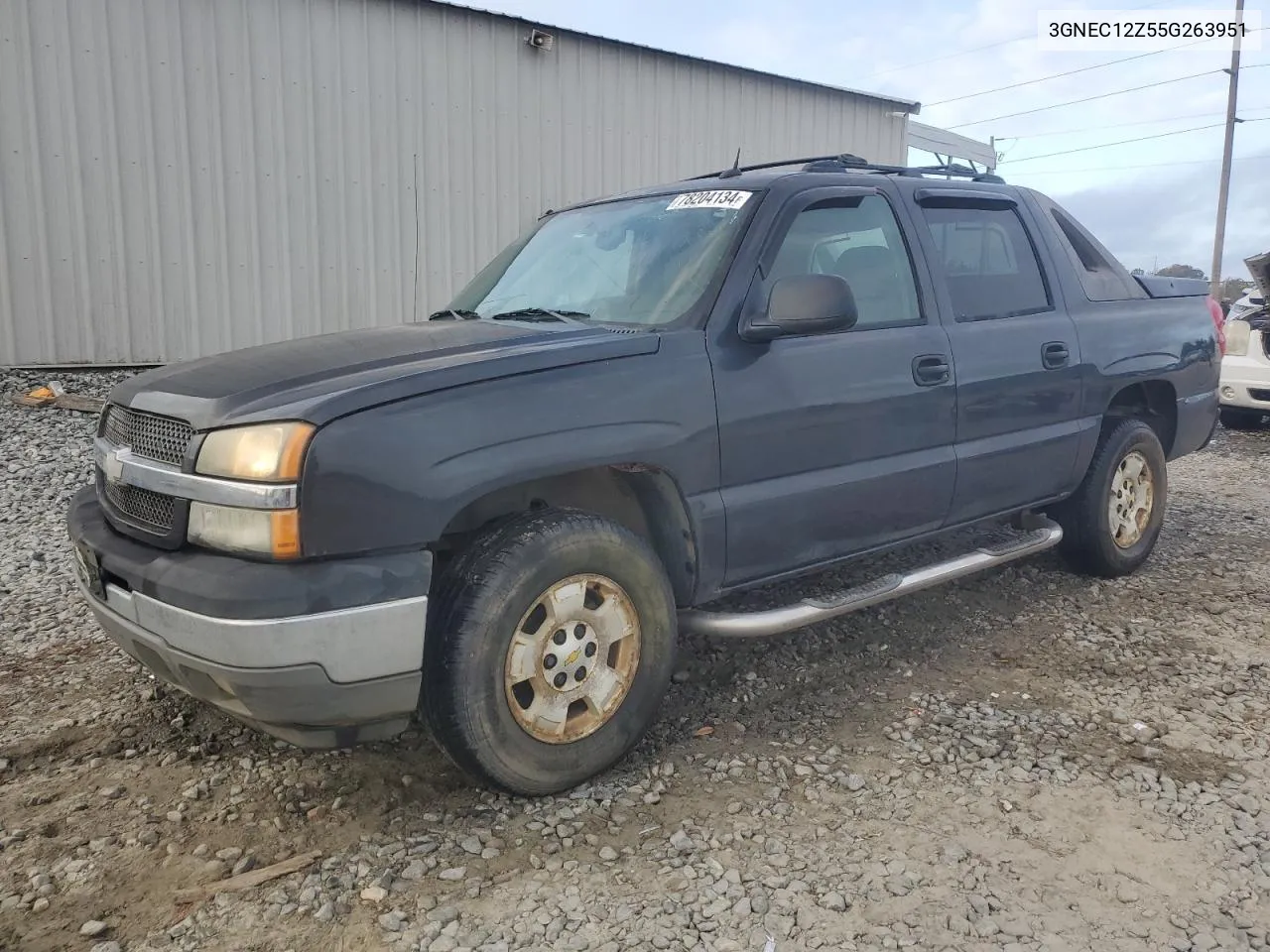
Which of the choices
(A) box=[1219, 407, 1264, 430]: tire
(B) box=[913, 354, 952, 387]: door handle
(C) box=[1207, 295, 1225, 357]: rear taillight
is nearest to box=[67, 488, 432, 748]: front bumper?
(B) box=[913, 354, 952, 387]: door handle

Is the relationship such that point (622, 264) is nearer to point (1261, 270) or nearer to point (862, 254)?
point (862, 254)

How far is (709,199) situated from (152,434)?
6.62 ft

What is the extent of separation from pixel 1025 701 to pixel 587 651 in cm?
171

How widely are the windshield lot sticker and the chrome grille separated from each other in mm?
1893

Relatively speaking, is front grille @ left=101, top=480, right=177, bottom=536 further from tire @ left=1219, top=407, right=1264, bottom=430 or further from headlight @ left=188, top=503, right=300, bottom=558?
tire @ left=1219, top=407, right=1264, bottom=430

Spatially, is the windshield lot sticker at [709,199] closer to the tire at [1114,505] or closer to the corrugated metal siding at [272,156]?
the tire at [1114,505]

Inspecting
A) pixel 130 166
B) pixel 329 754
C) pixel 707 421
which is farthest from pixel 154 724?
pixel 130 166

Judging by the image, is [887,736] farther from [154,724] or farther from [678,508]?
→ [154,724]

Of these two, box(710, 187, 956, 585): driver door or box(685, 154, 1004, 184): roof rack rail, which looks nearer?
box(710, 187, 956, 585): driver door

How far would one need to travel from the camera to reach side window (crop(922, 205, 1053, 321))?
393cm

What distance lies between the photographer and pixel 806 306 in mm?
3012

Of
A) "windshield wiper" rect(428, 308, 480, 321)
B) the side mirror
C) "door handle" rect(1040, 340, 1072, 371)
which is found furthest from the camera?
"door handle" rect(1040, 340, 1072, 371)

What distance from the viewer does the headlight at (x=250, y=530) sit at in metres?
2.32

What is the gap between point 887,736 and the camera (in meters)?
3.21
